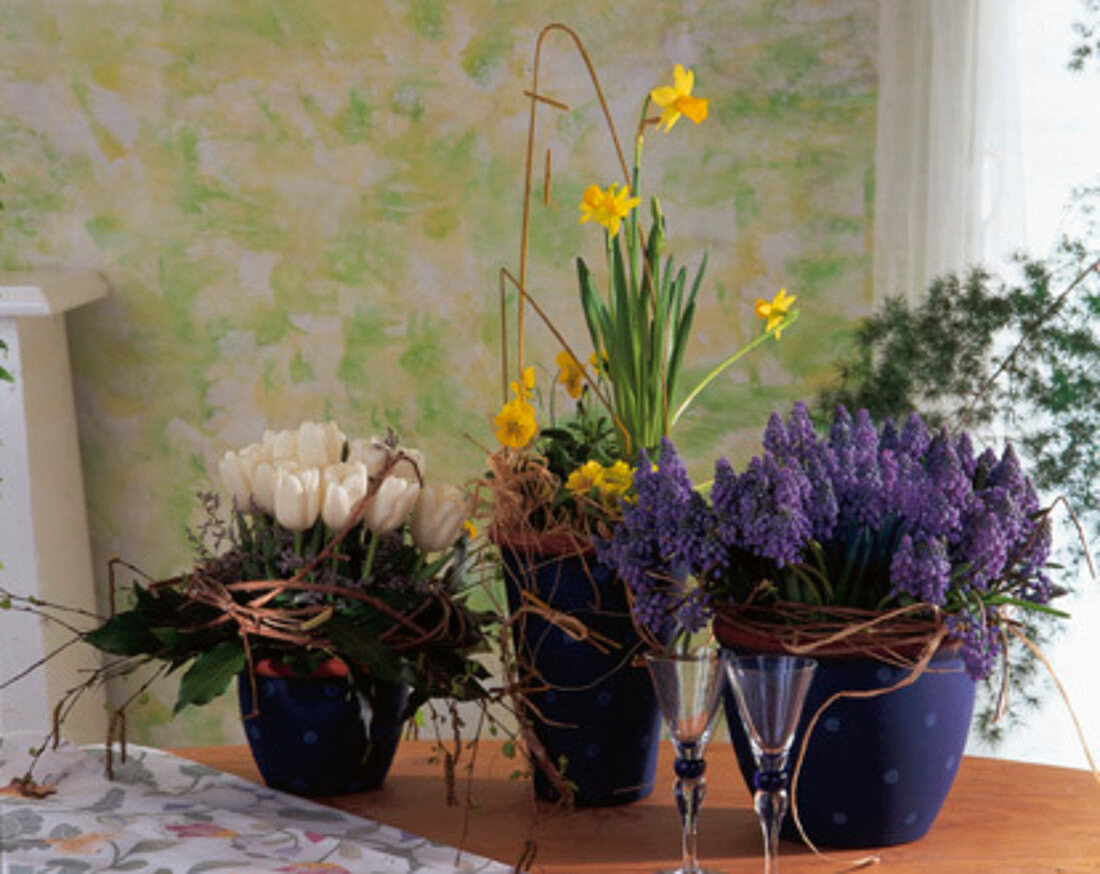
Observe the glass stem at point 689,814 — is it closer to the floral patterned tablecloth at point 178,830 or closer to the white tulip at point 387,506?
the floral patterned tablecloth at point 178,830

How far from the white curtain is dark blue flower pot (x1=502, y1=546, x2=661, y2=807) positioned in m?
1.83

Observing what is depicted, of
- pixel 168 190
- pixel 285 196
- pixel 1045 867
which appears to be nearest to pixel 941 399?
pixel 285 196

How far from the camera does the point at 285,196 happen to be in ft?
10.1

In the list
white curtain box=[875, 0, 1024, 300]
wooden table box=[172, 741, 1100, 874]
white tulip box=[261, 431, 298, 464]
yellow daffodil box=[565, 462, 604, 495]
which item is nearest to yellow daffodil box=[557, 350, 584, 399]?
yellow daffodil box=[565, 462, 604, 495]

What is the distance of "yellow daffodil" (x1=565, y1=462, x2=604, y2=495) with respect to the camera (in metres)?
1.25

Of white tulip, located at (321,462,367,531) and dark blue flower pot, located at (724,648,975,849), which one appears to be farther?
white tulip, located at (321,462,367,531)

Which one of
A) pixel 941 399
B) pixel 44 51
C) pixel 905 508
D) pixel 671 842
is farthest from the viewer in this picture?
pixel 44 51

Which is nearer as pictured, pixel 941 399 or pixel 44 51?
pixel 941 399

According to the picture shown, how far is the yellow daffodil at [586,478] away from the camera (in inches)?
49.0

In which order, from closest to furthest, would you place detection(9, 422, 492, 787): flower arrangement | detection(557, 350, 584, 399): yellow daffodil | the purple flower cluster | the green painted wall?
the purple flower cluster
detection(9, 422, 492, 787): flower arrangement
detection(557, 350, 584, 399): yellow daffodil
the green painted wall

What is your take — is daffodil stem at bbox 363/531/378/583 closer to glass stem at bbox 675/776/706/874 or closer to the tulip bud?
the tulip bud

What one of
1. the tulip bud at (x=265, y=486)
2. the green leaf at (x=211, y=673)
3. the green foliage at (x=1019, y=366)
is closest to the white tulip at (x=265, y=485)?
the tulip bud at (x=265, y=486)

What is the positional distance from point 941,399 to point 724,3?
0.92 m

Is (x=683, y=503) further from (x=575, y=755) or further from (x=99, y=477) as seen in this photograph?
(x=99, y=477)
